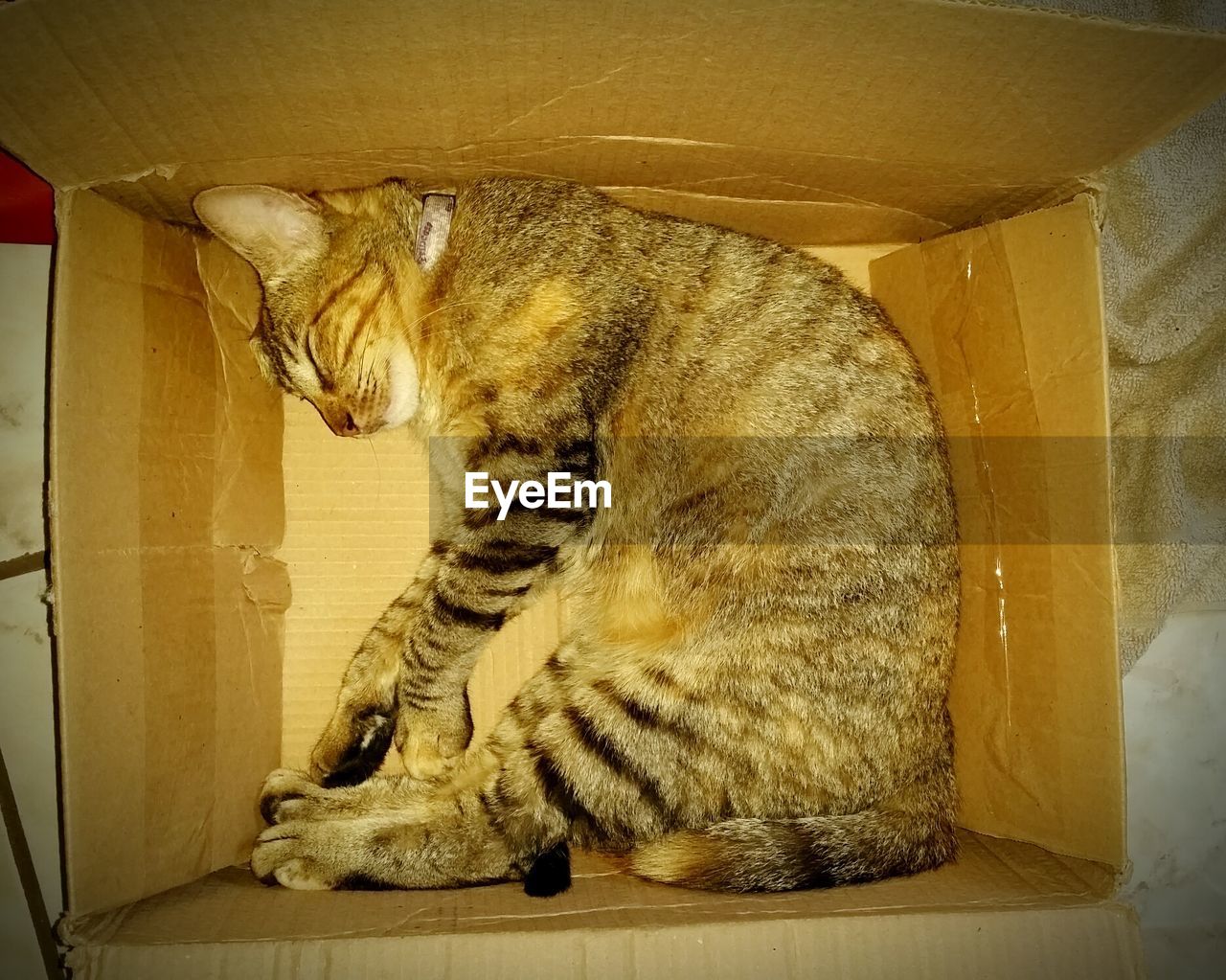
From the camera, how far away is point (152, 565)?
1.49 m

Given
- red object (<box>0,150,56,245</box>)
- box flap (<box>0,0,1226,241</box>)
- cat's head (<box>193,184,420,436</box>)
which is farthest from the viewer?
red object (<box>0,150,56,245</box>)

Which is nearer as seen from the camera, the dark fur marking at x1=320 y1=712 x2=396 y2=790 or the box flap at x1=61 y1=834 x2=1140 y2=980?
the box flap at x1=61 y1=834 x2=1140 y2=980

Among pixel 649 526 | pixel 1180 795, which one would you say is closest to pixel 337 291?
pixel 649 526

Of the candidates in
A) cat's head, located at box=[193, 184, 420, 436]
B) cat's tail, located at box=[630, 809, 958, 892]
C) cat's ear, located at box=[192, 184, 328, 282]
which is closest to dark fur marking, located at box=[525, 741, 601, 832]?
cat's tail, located at box=[630, 809, 958, 892]

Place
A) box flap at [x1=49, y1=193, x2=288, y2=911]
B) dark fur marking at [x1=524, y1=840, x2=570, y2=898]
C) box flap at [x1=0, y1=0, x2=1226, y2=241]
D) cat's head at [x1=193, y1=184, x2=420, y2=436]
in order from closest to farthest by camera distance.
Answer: box flap at [x1=0, y1=0, x2=1226, y2=241] < box flap at [x1=49, y1=193, x2=288, y2=911] < dark fur marking at [x1=524, y1=840, x2=570, y2=898] < cat's head at [x1=193, y1=184, x2=420, y2=436]

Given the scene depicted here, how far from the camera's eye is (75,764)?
49.8 inches

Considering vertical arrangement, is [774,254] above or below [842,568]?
above

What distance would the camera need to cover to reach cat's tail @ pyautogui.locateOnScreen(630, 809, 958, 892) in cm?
138

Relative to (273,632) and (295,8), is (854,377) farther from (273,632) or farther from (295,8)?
(273,632)

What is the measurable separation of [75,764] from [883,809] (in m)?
1.37

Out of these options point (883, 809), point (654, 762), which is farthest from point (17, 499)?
point (883, 809)

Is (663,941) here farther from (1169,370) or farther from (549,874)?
(1169,370)

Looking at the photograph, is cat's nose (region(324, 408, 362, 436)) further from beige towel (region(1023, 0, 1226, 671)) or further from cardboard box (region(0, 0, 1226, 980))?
beige towel (region(1023, 0, 1226, 671))

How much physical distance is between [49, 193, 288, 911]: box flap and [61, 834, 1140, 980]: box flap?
0.17 metres
